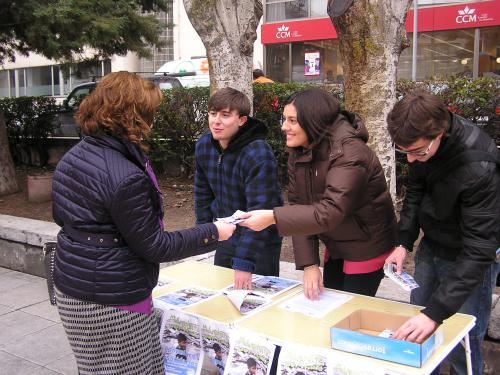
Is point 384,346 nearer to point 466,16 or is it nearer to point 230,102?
point 230,102

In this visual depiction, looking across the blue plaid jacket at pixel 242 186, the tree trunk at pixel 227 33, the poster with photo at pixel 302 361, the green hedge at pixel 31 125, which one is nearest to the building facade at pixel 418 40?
the green hedge at pixel 31 125

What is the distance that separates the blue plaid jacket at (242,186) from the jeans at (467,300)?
0.80 meters

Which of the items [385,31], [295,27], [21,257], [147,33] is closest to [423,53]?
[295,27]

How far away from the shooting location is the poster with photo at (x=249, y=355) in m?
2.17

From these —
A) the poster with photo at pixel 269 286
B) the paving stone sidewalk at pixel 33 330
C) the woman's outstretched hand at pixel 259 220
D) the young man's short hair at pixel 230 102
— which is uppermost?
the young man's short hair at pixel 230 102

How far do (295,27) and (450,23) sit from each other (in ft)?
17.0

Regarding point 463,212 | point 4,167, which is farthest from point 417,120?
point 4,167

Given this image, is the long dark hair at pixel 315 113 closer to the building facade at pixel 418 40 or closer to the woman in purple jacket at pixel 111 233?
the woman in purple jacket at pixel 111 233

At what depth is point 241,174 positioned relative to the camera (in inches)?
114

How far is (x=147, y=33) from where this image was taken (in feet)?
28.0

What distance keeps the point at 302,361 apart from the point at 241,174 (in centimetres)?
114

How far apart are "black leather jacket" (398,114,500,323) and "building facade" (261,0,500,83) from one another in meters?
13.0

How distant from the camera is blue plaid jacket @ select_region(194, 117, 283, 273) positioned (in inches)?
111

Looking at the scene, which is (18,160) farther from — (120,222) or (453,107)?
(120,222)
